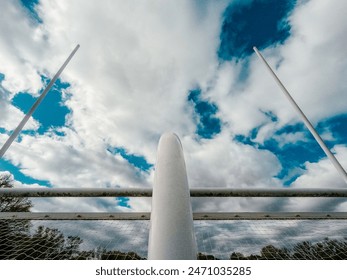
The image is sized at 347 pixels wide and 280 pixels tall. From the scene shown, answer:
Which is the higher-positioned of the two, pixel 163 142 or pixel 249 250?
pixel 163 142

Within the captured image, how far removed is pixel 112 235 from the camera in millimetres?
2893

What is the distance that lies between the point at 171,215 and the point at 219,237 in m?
2.26

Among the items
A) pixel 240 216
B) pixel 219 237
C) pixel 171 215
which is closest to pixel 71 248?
pixel 219 237

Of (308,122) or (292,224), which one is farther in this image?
(308,122)

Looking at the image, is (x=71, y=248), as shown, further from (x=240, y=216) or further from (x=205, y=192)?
(x=240, y=216)

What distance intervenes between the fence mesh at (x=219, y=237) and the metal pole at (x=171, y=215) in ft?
6.06

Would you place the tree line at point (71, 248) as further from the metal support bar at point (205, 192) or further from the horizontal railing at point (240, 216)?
the metal support bar at point (205, 192)

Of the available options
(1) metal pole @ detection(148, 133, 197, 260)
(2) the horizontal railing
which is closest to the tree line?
(2) the horizontal railing

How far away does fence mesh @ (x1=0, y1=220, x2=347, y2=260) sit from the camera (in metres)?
2.64

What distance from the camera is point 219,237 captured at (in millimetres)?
2771

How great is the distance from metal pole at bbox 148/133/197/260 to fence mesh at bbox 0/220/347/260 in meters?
1.85
